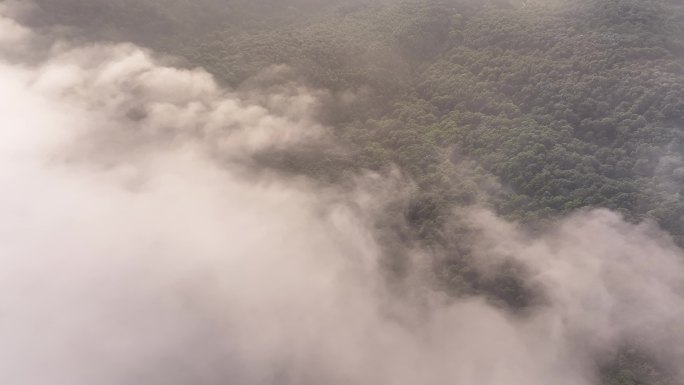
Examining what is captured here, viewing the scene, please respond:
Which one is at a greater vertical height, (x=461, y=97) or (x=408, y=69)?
(x=408, y=69)

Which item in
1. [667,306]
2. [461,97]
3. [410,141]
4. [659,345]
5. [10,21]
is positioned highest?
[10,21]

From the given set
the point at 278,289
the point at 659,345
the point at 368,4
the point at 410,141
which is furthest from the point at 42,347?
the point at 368,4

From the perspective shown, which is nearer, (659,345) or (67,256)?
(659,345)

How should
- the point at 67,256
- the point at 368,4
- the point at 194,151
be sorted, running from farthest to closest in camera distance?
the point at 368,4 → the point at 194,151 → the point at 67,256

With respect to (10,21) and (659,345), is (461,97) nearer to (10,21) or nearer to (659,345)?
(659,345)

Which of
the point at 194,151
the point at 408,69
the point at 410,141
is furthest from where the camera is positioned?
the point at 408,69

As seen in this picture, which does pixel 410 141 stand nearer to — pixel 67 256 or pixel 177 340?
pixel 177 340

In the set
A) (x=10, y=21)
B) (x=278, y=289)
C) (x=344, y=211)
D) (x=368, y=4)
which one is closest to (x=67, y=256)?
(x=278, y=289)
